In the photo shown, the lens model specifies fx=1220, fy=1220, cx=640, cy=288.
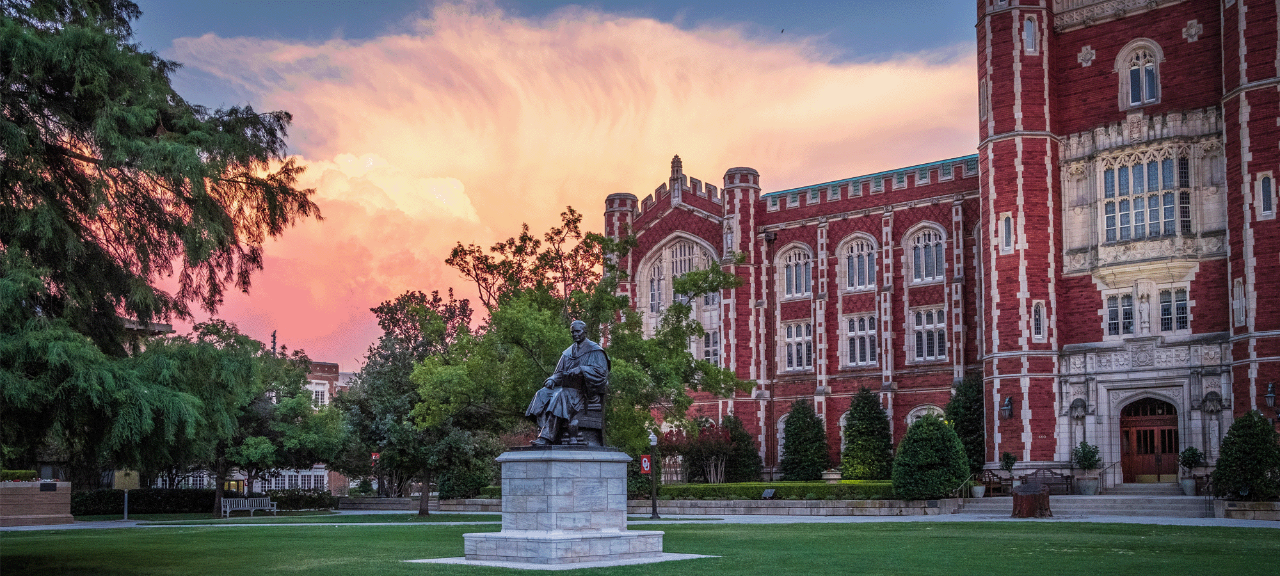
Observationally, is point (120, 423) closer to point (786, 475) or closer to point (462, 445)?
Result: point (462, 445)

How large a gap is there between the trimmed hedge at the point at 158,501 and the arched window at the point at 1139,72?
33.1 meters

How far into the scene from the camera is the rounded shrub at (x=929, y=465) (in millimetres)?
33406

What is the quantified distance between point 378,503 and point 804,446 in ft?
56.1

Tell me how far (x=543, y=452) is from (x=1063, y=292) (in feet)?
92.9

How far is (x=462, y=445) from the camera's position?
3897 centimetres

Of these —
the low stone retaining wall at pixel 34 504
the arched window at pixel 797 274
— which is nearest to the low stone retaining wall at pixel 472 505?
the low stone retaining wall at pixel 34 504

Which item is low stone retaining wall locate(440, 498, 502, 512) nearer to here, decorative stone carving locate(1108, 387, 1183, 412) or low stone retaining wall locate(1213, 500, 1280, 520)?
decorative stone carving locate(1108, 387, 1183, 412)

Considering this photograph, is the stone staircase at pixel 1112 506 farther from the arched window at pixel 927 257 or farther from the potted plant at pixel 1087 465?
the arched window at pixel 927 257

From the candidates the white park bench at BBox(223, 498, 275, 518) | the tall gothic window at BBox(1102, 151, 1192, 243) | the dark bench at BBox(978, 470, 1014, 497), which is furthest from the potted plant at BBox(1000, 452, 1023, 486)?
the white park bench at BBox(223, 498, 275, 518)

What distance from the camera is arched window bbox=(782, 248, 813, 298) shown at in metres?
50.6

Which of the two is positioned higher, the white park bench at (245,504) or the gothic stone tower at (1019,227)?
the gothic stone tower at (1019,227)

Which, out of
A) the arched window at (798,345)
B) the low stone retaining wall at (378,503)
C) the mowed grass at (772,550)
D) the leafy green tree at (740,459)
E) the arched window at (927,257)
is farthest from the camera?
the arched window at (798,345)

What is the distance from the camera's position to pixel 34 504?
122 feet

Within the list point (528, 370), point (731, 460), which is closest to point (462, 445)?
point (528, 370)
